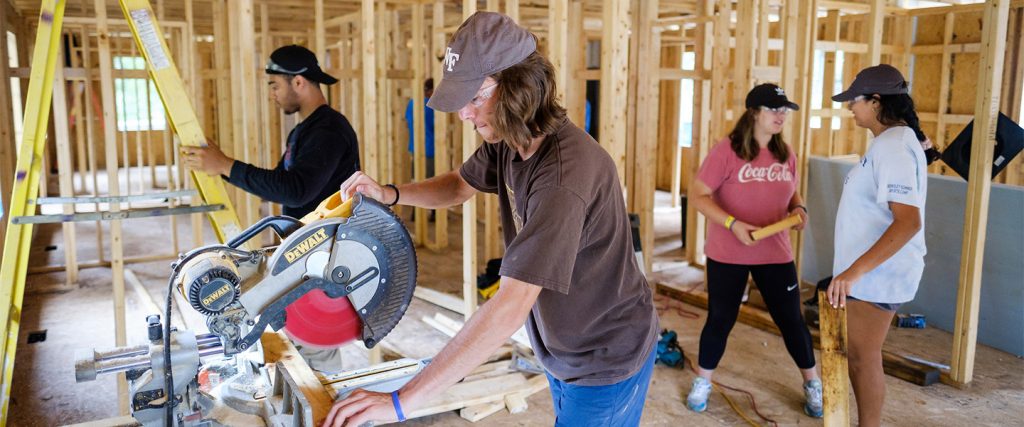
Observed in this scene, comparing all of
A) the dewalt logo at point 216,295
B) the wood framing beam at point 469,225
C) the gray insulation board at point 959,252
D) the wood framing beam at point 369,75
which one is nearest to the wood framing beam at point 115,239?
the wood framing beam at point 369,75

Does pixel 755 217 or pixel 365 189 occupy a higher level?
pixel 365 189

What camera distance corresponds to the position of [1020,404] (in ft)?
12.3

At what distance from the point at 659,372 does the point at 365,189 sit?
2.68m

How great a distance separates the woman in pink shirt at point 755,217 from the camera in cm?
346

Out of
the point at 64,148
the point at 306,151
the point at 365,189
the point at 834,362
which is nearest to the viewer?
the point at 365,189

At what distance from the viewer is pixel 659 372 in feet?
13.5

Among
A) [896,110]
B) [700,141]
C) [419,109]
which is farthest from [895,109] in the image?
[419,109]

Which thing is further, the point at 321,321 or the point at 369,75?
the point at 369,75

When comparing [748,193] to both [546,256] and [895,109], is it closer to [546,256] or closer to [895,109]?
[895,109]

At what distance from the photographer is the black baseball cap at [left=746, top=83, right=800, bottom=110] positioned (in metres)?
3.40

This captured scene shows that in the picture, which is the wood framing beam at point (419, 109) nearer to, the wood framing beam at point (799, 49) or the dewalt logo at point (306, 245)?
the wood framing beam at point (799, 49)

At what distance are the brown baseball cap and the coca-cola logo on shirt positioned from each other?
2231 millimetres

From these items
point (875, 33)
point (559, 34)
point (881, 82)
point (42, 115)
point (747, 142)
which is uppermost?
point (875, 33)

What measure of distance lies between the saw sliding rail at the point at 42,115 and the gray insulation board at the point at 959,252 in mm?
4238
